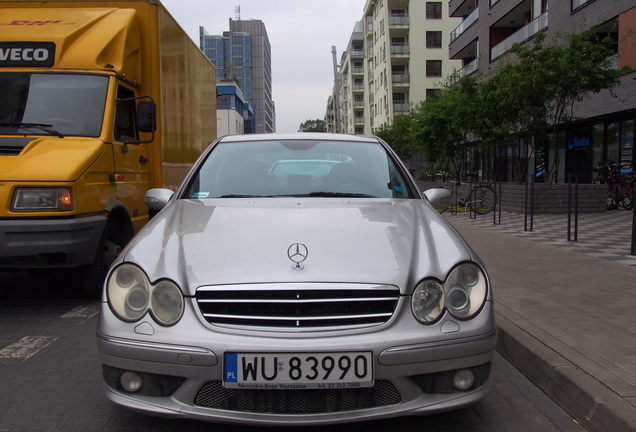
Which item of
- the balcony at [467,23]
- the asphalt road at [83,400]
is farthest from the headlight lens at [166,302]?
the balcony at [467,23]

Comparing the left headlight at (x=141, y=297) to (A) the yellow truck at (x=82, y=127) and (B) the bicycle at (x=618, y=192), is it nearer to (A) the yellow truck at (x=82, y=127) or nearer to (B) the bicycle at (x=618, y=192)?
(A) the yellow truck at (x=82, y=127)

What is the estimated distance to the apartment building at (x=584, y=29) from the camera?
1711cm

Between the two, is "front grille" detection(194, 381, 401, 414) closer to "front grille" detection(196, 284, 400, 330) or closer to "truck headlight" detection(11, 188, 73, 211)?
"front grille" detection(196, 284, 400, 330)

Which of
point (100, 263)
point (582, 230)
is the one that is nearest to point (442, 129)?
point (582, 230)

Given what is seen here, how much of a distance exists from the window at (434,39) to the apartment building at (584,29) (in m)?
21.0

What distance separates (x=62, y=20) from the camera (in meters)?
5.90

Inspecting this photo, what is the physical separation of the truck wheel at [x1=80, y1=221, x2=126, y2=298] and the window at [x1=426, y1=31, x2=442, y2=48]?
50929 mm

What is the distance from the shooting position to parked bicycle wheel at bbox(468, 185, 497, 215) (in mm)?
14984

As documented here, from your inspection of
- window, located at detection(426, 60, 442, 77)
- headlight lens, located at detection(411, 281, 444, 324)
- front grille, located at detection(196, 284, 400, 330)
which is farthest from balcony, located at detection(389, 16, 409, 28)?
front grille, located at detection(196, 284, 400, 330)

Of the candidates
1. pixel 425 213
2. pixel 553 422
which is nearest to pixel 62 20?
pixel 425 213

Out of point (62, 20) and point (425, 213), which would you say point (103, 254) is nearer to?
point (62, 20)

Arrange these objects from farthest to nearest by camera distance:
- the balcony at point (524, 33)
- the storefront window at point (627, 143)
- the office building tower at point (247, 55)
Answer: the office building tower at point (247, 55) → the balcony at point (524, 33) → the storefront window at point (627, 143)

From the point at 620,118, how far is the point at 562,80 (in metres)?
7.27

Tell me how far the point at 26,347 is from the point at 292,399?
103 inches
